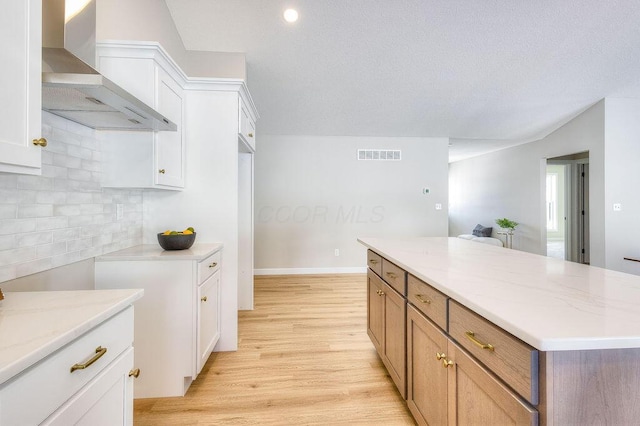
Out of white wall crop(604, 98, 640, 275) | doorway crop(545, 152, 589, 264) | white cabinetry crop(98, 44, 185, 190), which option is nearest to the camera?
white cabinetry crop(98, 44, 185, 190)

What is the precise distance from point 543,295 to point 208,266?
1.96 metres

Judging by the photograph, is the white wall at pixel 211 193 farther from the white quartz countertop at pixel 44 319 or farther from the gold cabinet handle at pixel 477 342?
the gold cabinet handle at pixel 477 342

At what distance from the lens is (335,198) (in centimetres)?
548

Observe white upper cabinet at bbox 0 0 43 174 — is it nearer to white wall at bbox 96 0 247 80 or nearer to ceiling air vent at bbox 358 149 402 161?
white wall at bbox 96 0 247 80

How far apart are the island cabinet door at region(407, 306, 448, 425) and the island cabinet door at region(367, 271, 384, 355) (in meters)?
0.51

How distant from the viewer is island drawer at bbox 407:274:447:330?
4.10 ft

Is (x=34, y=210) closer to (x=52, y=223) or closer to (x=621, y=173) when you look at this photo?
(x=52, y=223)

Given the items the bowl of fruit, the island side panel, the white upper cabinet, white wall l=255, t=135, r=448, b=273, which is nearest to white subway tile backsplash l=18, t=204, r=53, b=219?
the white upper cabinet

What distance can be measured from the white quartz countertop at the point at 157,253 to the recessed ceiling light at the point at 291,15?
7.71ft

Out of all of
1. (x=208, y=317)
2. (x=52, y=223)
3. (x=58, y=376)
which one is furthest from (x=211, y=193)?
(x=58, y=376)

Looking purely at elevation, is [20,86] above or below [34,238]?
above

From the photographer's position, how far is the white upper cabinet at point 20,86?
2.78 feet

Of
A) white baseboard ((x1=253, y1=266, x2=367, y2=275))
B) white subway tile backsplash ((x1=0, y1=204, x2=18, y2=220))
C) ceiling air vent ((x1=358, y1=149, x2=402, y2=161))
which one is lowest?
white baseboard ((x1=253, y1=266, x2=367, y2=275))

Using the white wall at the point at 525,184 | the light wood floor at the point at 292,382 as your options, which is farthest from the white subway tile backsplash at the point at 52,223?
the white wall at the point at 525,184
